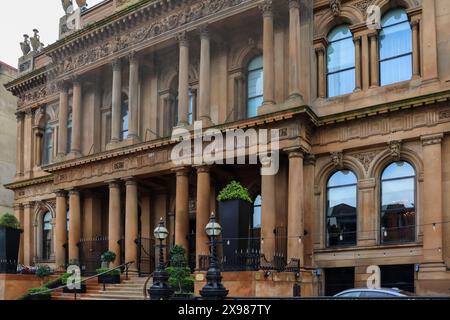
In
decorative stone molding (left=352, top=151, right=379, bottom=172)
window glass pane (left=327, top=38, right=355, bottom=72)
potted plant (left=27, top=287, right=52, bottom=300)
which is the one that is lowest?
potted plant (left=27, top=287, right=52, bottom=300)

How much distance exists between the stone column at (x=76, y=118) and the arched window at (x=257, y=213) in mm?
10531

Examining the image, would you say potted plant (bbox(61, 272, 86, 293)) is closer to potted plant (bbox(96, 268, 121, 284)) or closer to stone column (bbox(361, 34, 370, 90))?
potted plant (bbox(96, 268, 121, 284))

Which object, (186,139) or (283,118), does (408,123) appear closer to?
(283,118)

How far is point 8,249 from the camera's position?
3016cm

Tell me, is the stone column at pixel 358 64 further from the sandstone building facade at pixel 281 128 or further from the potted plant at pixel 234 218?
the potted plant at pixel 234 218

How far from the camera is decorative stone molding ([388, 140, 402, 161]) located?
21.6 m

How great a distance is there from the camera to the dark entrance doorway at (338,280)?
22.2 meters

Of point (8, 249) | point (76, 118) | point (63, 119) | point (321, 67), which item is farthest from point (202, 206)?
point (8, 249)

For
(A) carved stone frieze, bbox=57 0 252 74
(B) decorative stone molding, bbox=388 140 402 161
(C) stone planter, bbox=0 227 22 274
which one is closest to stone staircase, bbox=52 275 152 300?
(C) stone planter, bbox=0 227 22 274

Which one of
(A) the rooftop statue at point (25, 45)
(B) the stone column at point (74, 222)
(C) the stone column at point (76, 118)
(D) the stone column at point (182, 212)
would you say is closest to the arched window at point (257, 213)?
(D) the stone column at point (182, 212)

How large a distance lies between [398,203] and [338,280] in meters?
3.71

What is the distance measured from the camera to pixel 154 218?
29109mm

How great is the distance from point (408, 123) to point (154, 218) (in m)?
13.4

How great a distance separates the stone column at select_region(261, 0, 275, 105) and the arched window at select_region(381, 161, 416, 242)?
5.47m
